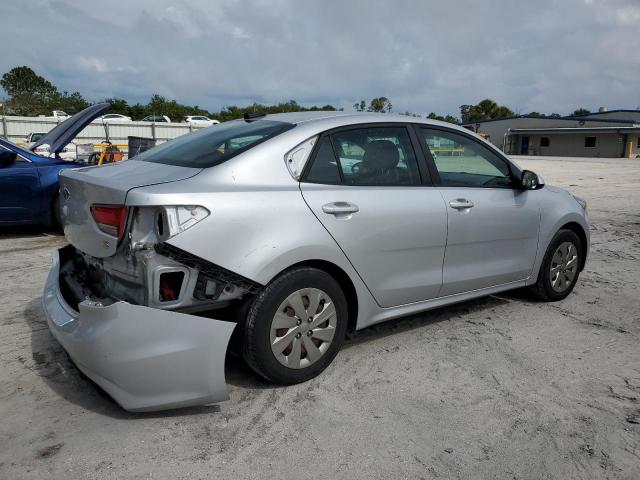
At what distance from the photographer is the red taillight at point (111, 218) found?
286 cm

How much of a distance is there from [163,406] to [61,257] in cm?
155

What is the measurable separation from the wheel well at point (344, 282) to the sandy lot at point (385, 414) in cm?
34

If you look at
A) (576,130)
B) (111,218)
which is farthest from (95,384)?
(576,130)

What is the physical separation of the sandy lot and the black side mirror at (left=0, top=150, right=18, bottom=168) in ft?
11.6

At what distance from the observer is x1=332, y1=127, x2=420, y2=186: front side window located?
3598mm

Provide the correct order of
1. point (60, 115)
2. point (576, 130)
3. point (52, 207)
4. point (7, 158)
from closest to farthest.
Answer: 1. point (7, 158)
2. point (52, 207)
3. point (60, 115)
4. point (576, 130)

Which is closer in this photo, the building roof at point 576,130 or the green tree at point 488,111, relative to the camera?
the building roof at point 576,130

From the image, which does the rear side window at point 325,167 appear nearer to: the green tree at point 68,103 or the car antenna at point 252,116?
the car antenna at point 252,116

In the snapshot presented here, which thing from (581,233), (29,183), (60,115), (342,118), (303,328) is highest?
(60,115)

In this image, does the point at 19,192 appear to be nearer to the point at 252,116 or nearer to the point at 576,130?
the point at 252,116

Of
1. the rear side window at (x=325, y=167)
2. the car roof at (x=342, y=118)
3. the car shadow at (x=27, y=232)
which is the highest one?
the car roof at (x=342, y=118)

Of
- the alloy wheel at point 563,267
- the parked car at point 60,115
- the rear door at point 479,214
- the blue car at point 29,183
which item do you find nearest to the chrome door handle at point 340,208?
the rear door at point 479,214

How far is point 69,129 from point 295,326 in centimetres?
613

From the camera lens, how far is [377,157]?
3.78 m
